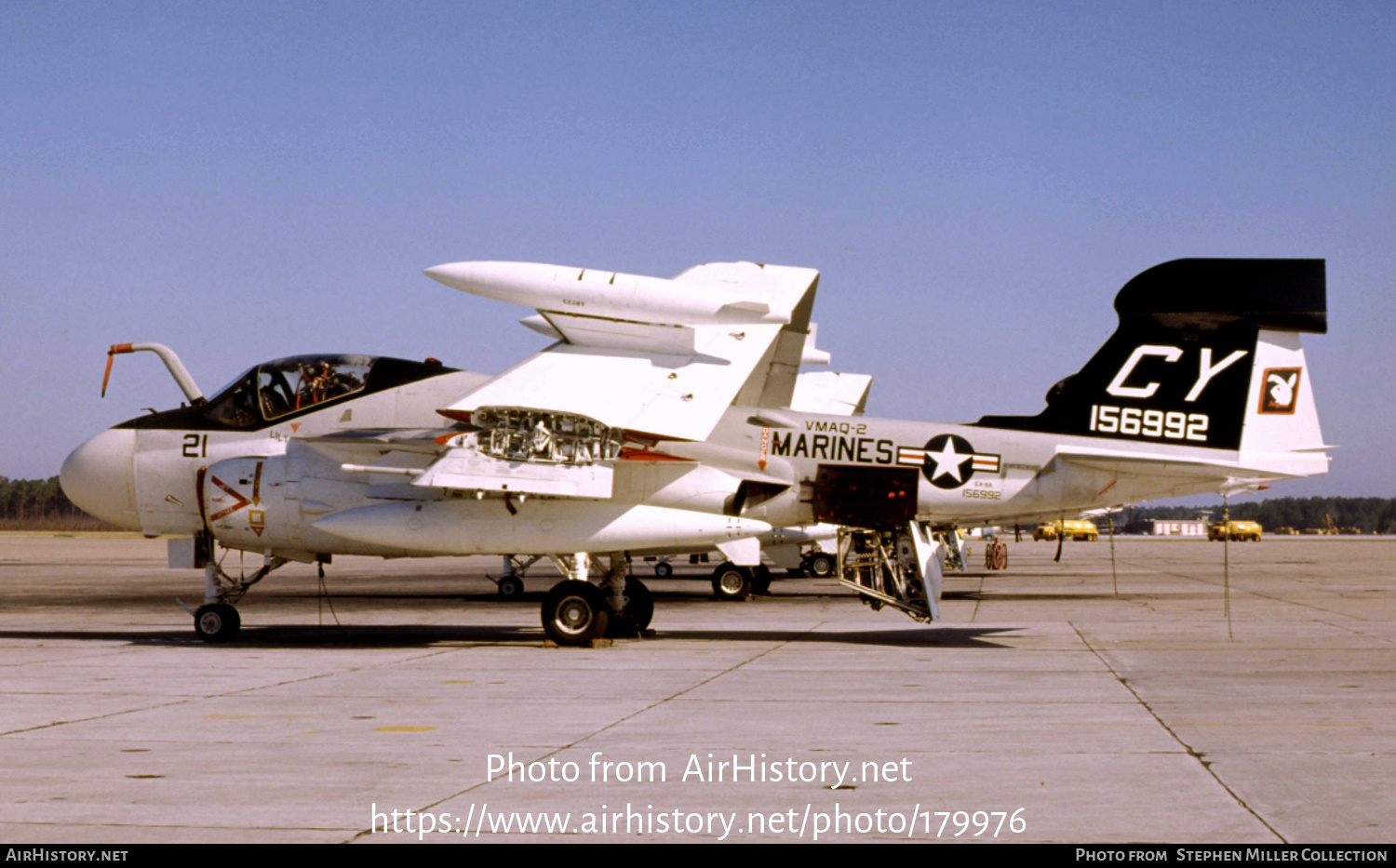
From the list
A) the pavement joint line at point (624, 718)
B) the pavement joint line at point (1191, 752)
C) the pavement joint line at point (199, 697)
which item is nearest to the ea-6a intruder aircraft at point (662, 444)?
the pavement joint line at point (624, 718)

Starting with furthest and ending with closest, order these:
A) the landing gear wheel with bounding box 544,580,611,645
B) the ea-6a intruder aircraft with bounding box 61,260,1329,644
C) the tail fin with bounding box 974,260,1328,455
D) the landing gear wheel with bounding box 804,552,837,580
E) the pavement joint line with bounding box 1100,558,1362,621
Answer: the landing gear wheel with bounding box 804,552,837,580 → the pavement joint line with bounding box 1100,558,1362,621 → the tail fin with bounding box 974,260,1328,455 → the landing gear wheel with bounding box 544,580,611,645 → the ea-6a intruder aircraft with bounding box 61,260,1329,644

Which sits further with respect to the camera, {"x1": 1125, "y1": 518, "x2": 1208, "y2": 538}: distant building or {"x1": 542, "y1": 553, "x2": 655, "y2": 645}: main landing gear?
{"x1": 1125, "y1": 518, "x2": 1208, "y2": 538}: distant building

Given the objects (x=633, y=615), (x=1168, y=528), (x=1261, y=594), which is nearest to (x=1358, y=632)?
(x=633, y=615)

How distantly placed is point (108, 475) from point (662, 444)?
23.5 feet

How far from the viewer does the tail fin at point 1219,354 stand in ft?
57.2

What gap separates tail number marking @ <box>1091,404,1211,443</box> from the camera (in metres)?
17.9

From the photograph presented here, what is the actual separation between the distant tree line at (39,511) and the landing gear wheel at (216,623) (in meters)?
105

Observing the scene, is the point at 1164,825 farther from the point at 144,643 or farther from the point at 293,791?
the point at 144,643

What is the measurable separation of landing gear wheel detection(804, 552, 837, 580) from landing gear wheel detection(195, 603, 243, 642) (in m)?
22.7

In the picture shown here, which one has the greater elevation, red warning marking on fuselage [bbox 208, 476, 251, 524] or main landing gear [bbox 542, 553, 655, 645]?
red warning marking on fuselage [bbox 208, 476, 251, 524]

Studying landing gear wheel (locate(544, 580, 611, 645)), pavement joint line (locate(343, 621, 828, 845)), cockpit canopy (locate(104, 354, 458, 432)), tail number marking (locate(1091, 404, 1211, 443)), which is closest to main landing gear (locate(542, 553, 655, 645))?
landing gear wheel (locate(544, 580, 611, 645))

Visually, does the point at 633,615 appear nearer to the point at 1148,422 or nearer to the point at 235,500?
the point at 235,500

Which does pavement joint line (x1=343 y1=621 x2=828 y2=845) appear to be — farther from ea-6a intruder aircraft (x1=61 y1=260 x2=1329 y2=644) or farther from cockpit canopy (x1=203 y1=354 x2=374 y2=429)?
cockpit canopy (x1=203 y1=354 x2=374 y2=429)
